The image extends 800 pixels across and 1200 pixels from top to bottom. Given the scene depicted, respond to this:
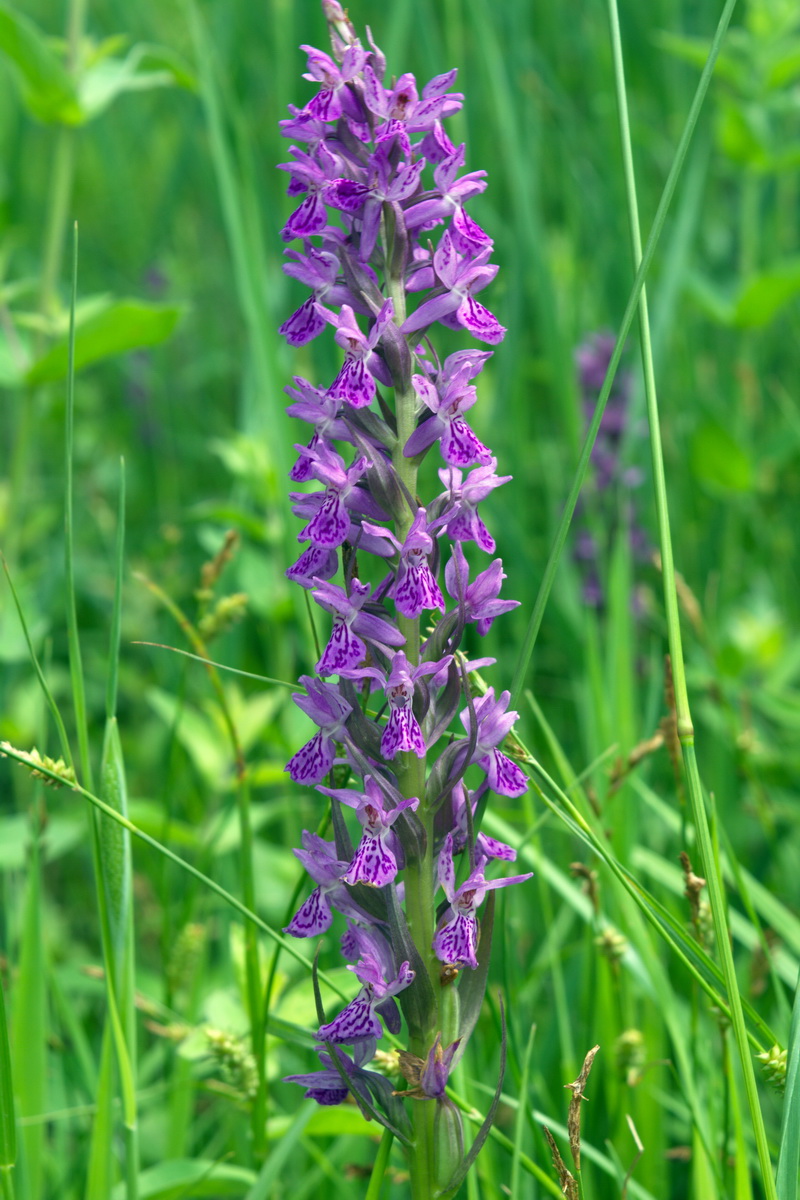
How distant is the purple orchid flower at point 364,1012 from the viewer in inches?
50.8

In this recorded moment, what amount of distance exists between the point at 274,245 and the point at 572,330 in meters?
1.21

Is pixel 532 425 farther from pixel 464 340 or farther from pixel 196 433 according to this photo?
pixel 196 433

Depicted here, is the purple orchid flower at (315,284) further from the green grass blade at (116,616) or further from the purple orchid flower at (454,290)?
the green grass blade at (116,616)

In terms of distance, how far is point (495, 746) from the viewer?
1.41 meters

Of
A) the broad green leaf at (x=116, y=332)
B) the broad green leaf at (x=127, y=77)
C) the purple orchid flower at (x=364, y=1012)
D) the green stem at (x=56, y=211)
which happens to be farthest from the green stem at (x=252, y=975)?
the broad green leaf at (x=127, y=77)

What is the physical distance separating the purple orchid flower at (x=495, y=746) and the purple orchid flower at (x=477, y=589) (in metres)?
0.11

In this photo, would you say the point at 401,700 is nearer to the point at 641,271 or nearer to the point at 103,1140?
the point at 641,271

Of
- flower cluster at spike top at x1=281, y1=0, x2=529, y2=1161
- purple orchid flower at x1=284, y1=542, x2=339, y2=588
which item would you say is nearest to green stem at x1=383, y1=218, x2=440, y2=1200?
flower cluster at spike top at x1=281, y1=0, x2=529, y2=1161

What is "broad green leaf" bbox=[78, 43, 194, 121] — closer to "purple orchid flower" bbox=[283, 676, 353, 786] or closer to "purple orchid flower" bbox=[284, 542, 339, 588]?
"purple orchid flower" bbox=[284, 542, 339, 588]

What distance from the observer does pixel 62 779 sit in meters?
1.34

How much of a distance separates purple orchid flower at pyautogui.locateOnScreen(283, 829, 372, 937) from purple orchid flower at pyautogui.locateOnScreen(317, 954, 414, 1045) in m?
0.08

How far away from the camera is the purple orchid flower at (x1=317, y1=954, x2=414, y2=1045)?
1.29m

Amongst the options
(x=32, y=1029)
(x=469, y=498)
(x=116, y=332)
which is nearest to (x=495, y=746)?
(x=469, y=498)

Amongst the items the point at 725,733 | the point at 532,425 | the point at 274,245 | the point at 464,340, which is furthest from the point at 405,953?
the point at 532,425
